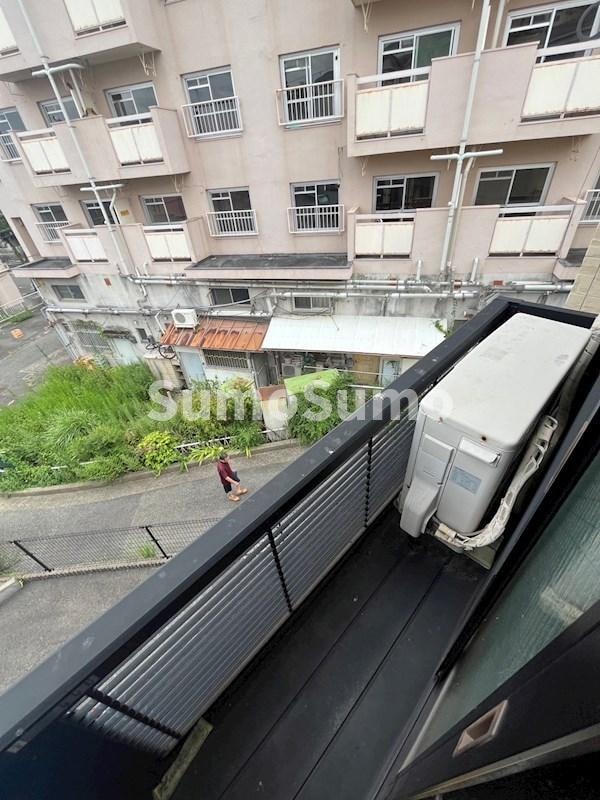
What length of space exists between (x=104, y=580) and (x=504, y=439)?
255 inches

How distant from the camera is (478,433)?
6.08 ft

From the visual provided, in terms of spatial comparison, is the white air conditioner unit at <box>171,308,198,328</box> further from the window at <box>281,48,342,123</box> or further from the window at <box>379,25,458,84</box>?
the window at <box>379,25,458,84</box>

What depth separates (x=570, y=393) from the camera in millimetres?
2117

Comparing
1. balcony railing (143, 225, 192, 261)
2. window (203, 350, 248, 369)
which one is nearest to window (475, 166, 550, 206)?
window (203, 350, 248, 369)

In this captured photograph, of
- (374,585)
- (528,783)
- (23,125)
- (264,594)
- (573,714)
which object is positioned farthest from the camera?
(23,125)

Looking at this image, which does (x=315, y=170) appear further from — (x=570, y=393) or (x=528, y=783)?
(x=528, y=783)

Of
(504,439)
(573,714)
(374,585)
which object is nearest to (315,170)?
(504,439)

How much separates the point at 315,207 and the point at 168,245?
3643 mm

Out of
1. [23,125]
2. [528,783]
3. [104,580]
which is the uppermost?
[23,125]

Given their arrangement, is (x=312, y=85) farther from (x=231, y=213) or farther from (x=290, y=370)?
(x=290, y=370)

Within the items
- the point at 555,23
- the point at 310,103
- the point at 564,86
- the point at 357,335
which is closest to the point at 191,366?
the point at 357,335

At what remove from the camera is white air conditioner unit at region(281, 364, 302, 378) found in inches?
356

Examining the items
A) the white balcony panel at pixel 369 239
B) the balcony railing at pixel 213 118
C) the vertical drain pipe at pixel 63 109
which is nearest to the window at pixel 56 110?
the vertical drain pipe at pixel 63 109

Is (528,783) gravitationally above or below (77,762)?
above
